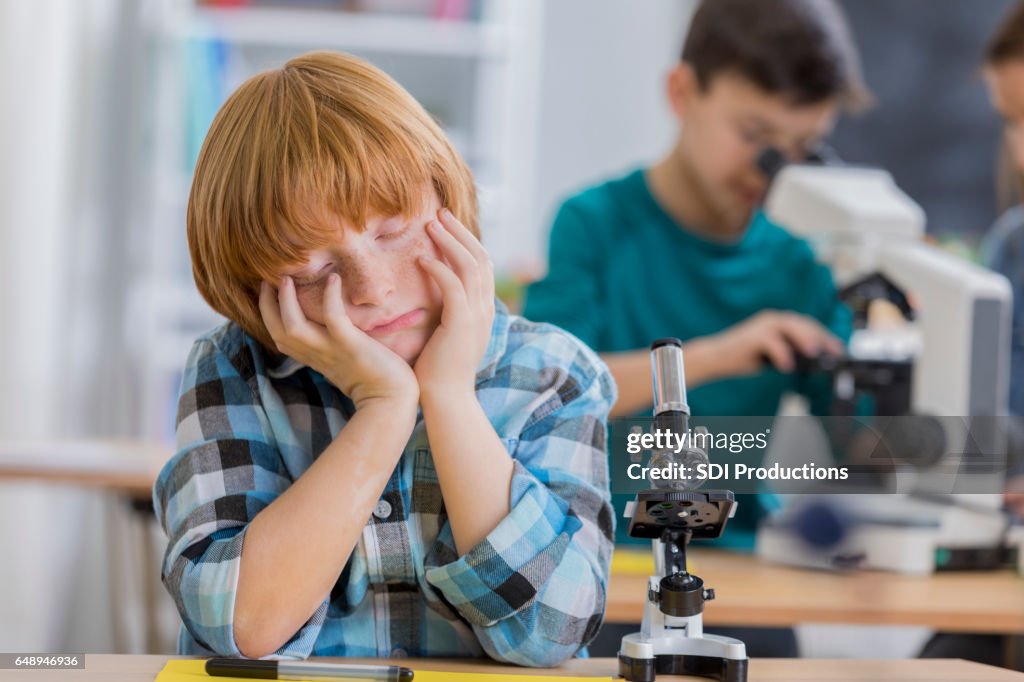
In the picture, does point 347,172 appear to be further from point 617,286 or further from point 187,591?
point 617,286

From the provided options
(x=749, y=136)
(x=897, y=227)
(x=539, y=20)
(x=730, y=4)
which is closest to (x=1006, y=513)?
(x=897, y=227)

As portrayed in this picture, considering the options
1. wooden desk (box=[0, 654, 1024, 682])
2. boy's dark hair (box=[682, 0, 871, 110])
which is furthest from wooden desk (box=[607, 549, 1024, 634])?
boy's dark hair (box=[682, 0, 871, 110])

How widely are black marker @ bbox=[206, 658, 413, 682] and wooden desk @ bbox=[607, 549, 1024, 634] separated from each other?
393 mm

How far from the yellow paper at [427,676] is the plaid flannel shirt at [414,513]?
32 millimetres

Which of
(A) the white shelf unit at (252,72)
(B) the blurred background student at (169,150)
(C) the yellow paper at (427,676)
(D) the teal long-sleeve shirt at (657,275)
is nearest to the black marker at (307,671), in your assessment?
(C) the yellow paper at (427,676)

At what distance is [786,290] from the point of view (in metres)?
1.69

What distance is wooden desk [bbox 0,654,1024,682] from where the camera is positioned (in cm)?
74

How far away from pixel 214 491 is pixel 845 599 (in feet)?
2.27

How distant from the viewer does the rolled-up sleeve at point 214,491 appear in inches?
30.8

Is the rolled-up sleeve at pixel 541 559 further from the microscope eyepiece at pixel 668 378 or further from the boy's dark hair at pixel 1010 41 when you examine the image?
the boy's dark hair at pixel 1010 41

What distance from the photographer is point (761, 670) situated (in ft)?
2.61

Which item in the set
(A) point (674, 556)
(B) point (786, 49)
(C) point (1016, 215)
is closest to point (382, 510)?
(A) point (674, 556)

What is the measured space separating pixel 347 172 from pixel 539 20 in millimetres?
2373

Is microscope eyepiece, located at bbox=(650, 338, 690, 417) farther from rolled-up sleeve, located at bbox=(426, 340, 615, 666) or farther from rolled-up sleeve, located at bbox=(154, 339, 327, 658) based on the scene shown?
rolled-up sleeve, located at bbox=(154, 339, 327, 658)
